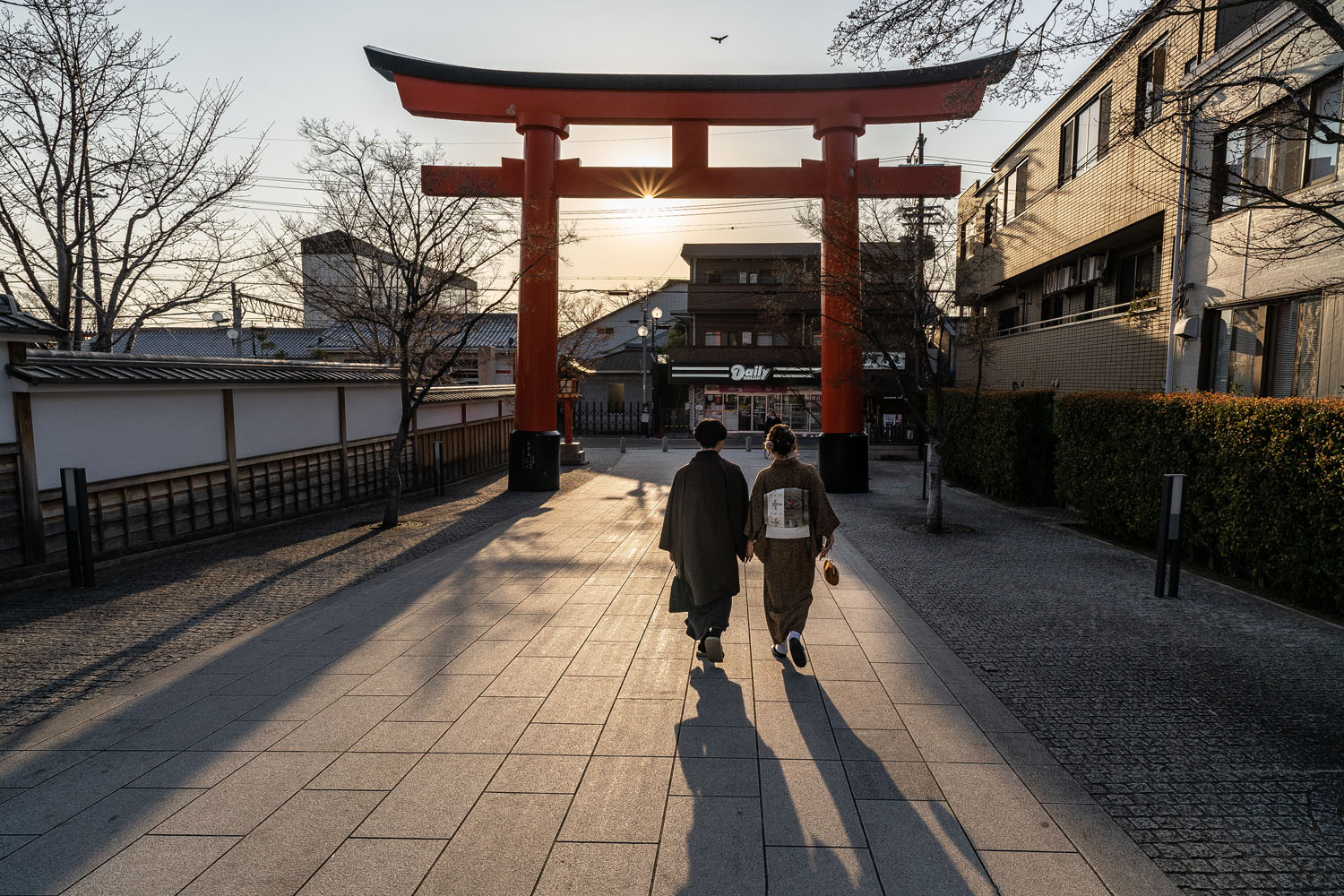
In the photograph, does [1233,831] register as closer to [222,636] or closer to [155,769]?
[155,769]

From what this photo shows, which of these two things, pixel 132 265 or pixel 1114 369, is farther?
pixel 1114 369

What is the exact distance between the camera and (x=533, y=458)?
52.4ft

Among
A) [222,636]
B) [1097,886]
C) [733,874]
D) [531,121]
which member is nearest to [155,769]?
[222,636]

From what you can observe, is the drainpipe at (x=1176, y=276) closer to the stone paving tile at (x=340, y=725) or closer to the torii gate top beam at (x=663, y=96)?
the torii gate top beam at (x=663, y=96)

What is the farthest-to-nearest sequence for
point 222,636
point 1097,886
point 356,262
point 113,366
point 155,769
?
1. point 356,262
2. point 113,366
3. point 222,636
4. point 155,769
5. point 1097,886

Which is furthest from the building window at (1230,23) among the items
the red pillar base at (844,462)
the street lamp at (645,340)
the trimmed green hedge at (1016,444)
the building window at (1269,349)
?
the street lamp at (645,340)

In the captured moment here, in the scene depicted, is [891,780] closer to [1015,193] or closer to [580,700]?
[580,700]

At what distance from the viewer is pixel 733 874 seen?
9.55 feet

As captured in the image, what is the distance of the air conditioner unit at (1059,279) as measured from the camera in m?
17.1

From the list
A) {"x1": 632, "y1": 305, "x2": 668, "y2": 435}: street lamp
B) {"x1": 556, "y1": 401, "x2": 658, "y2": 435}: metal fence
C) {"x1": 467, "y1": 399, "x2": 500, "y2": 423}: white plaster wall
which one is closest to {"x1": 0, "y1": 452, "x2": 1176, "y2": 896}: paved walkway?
{"x1": 467, "y1": 399, "x2": 500, "y2": 423}: white plaster wall

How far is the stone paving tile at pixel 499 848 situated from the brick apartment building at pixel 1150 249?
5755 mm

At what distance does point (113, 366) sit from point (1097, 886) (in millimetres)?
10786

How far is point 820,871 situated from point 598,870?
0.91 metres

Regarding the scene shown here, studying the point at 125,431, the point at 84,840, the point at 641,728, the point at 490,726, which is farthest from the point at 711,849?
the point at 125,431
